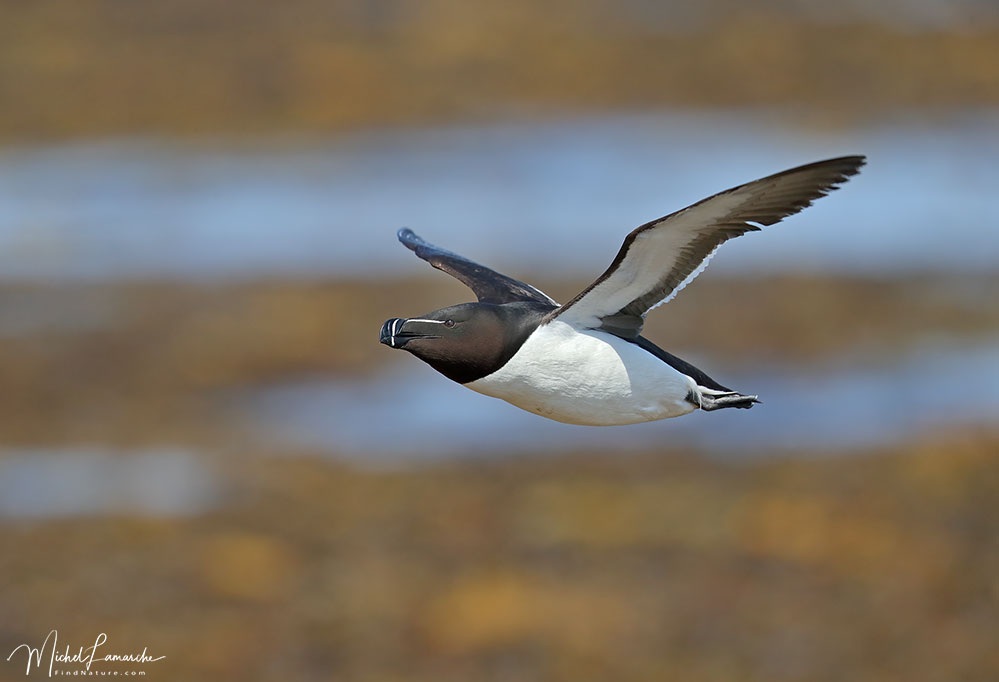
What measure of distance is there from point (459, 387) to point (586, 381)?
1514 centimetres

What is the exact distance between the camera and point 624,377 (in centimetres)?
621

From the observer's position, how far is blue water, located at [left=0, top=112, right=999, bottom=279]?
25.4 metres

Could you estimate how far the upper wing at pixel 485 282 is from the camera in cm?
736

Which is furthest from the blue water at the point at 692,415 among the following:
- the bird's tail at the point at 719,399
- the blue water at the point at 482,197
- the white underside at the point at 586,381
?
the white underside at the point at 586,381

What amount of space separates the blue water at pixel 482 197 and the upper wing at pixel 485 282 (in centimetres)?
1694

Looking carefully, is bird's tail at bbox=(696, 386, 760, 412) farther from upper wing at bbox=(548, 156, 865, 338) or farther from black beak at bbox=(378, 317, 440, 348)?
black beak at bbox=(378, 317, 440, 348)

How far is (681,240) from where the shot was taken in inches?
243

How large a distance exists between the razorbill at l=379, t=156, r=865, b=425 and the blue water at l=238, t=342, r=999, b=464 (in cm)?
1290

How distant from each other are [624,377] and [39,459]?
50.3 feet

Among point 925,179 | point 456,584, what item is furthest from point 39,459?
point 925,179

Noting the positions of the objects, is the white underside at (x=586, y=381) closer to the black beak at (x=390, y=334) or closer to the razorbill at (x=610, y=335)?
the razorbill at (x=610, y=335)
